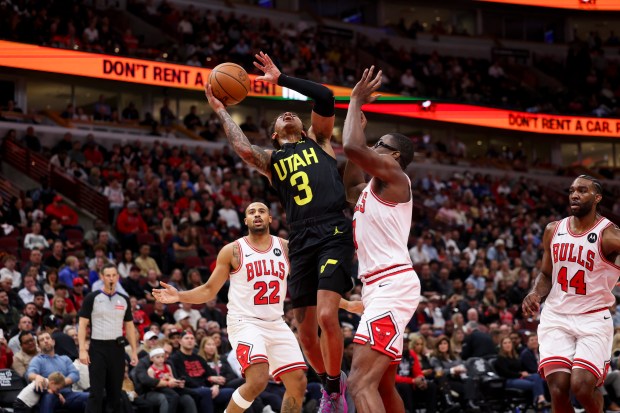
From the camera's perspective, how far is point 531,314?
8.45 metres

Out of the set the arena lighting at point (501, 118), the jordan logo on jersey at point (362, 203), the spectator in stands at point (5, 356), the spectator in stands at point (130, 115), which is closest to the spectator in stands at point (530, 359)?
the spectator in stands at point (5, 356)

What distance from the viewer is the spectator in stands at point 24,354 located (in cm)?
1221

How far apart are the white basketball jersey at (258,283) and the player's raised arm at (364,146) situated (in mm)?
2549

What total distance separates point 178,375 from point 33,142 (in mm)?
10824

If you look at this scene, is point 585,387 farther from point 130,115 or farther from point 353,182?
point 130,115

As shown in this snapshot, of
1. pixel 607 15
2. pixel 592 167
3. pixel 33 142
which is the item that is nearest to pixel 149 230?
pixel 33 142

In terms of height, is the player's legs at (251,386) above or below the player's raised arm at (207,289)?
below

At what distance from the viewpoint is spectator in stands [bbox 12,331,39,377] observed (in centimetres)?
1221

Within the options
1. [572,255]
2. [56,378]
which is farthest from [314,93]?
[56,378]

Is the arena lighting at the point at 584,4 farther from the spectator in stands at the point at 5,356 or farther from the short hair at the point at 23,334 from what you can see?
the spectator in stands at the point at 5,356

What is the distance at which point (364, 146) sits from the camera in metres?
6.68

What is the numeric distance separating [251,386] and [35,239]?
386 inches

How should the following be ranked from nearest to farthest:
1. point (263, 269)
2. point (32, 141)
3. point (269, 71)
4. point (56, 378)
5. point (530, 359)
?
point (269, 71) → point (263, 269) → point (56, 378) → point (530, 359) → point (32, 141)

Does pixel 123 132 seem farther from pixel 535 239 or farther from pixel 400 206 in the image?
pixel 400 206
